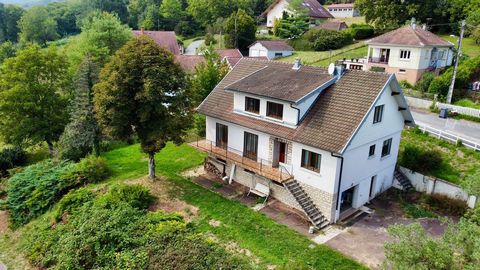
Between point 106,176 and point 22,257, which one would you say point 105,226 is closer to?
point 22,257

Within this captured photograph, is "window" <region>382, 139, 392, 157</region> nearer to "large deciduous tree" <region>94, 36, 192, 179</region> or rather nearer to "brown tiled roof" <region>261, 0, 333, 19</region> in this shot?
"large deciduous tree" <region>94, 36, 192, 179</region>

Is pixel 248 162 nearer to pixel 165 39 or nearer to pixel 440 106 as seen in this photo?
pixel 440 106

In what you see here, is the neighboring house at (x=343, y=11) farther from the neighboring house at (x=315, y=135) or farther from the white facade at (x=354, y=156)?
the white facade at (x=354, y=156)

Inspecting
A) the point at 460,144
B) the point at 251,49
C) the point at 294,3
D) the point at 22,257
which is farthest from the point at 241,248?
the point at 294,3

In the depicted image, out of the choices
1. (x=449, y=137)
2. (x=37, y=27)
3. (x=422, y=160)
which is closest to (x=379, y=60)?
(x=449, y=137)

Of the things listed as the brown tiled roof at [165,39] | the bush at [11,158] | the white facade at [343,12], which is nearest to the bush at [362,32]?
the white facade at [343,12]

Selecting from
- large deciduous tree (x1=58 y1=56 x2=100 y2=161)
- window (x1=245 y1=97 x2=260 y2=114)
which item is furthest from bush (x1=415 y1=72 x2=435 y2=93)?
large deciduous tree (x1=58 y1=56 x2=100 y2=161)
